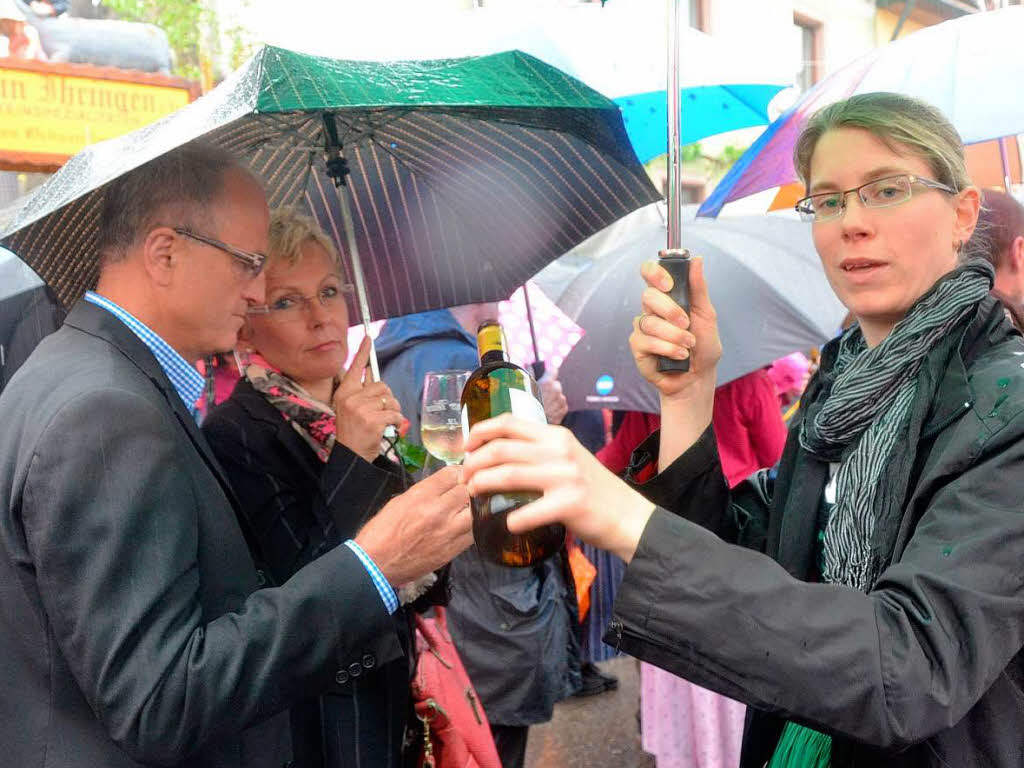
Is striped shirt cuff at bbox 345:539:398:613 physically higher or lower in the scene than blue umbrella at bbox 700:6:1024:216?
lower

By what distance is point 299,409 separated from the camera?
2.42 metres

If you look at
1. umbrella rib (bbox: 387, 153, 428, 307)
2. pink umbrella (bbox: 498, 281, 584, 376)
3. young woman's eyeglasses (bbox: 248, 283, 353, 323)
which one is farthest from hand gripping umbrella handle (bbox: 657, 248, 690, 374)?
pink umbrella (bbox: 498, 281, 584, 376)

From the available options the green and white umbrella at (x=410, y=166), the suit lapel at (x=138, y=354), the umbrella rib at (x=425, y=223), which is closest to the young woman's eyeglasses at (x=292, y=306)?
the green and white umbrella at (x=410, y=166)

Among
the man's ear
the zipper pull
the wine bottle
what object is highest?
the man's ear

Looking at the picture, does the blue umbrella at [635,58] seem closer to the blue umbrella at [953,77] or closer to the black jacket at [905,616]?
the blue umbrella at [953,77]

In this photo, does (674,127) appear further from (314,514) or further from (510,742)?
(510,742)

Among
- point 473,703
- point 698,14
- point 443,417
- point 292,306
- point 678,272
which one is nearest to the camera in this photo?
point 678,272

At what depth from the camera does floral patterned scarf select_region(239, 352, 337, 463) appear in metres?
2.41

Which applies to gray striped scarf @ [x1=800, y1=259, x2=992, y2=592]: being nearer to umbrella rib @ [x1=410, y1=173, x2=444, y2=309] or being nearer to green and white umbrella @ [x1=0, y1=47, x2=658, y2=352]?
green and white umbrella @ [x1=0, y1=47, x2=658, y2=352]

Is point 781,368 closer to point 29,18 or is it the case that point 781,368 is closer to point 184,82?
A: point 184,82

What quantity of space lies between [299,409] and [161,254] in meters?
0.62

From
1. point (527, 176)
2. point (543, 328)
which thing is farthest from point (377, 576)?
point (543, 328)

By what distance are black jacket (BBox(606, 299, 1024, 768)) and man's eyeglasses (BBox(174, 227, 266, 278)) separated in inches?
48.4

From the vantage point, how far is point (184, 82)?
599 centimetres
